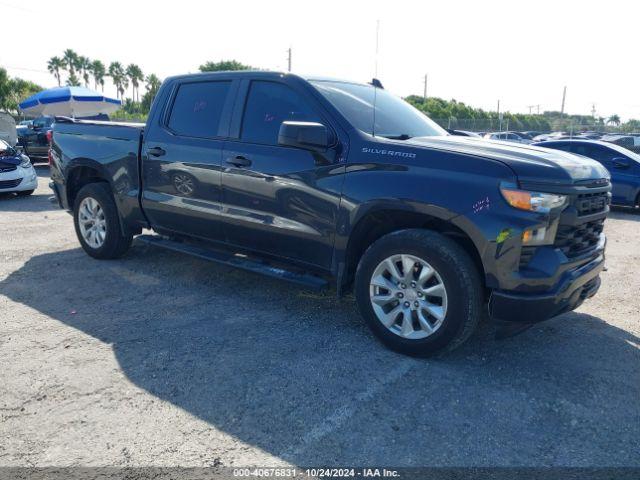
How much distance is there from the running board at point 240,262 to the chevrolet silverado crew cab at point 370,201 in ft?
0.07

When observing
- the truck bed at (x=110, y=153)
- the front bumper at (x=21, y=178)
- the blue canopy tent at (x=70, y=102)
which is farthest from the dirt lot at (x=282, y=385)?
the blue canopy tent at (x=70, y=102)

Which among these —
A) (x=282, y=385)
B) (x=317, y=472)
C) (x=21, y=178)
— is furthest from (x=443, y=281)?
(x=21, y=178)

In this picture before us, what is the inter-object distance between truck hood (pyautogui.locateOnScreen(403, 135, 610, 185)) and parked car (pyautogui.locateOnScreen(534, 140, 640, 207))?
23.1 feet

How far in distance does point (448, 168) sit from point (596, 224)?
1.22 m

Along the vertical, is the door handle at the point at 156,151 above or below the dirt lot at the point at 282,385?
above

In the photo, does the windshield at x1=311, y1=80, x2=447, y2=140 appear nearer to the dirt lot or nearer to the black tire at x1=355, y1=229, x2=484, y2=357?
the black tire at x1=355, y1=229, x2=484, y2=357

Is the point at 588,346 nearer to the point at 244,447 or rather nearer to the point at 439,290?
the point at 439,290

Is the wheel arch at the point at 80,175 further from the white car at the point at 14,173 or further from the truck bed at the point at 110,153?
the white car at the point at 14,173

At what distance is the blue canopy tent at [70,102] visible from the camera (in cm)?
1983

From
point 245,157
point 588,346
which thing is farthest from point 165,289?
point 588,346

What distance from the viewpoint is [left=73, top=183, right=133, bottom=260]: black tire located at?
5.77 m

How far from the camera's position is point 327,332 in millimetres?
4145

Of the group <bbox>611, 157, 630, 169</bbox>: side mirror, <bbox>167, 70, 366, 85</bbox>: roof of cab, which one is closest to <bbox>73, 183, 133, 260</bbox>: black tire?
<bbox>167, 70, 366, 85</bbox>: roof of cab

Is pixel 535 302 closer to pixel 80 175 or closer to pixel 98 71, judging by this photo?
pixel 80 175
